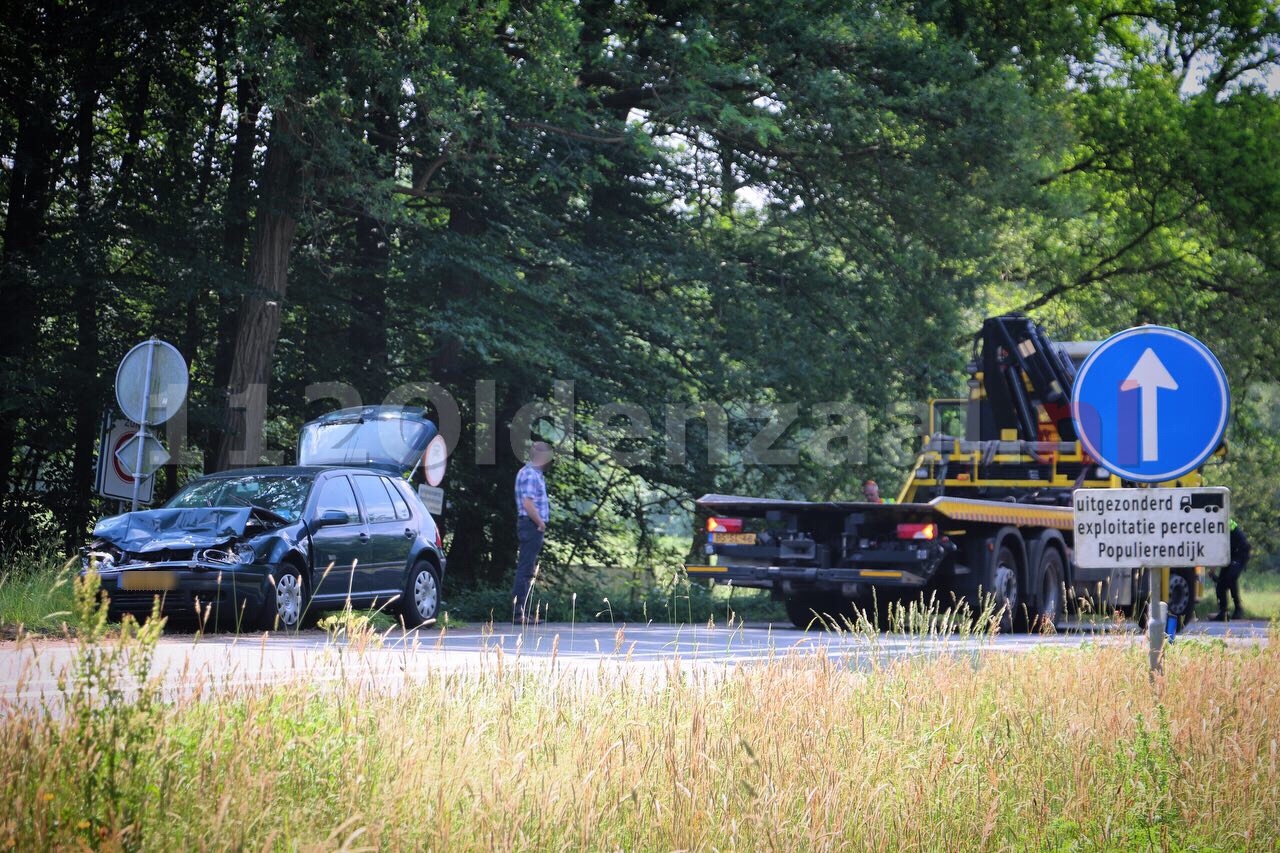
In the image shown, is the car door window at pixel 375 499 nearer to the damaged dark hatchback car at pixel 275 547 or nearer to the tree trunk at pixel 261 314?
the damaged dark hatchback car at pixel 275 547

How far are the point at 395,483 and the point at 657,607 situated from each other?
5327mm

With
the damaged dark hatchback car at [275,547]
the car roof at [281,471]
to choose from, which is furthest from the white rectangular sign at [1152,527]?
Answer: the car roof at [281,471]

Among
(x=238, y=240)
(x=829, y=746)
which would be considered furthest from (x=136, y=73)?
(x=829, y=746)

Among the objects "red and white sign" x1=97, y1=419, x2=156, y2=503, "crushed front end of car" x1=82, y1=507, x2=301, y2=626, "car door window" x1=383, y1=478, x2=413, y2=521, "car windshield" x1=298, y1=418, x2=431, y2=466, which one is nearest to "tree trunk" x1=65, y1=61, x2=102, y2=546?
"car windshield" x1=298, y1=418, x2=431, y2=466

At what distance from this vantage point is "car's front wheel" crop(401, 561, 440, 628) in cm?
1641

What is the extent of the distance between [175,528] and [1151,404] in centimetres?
928

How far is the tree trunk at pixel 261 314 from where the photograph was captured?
790 inches

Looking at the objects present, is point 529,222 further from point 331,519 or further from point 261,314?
point 331,519

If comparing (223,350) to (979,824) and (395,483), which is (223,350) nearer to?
(395,483)

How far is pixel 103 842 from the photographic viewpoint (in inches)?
162

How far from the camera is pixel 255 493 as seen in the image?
15.2m

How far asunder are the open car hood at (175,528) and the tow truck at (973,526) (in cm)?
543

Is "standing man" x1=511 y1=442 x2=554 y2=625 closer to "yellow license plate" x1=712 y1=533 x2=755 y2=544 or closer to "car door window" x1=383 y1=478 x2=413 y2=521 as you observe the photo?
"car door window" x1=383 y1=478 x2=413 y2=521

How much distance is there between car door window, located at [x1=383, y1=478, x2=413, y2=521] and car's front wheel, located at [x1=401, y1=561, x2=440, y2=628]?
519 millimetres
